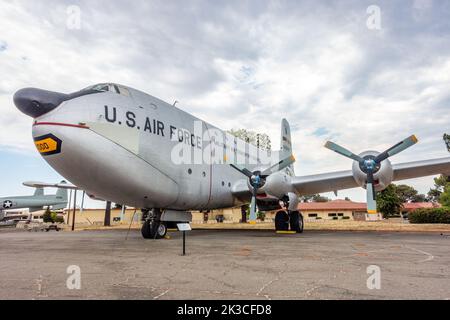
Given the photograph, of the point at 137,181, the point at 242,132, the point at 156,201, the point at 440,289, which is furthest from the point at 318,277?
the point at 242,132

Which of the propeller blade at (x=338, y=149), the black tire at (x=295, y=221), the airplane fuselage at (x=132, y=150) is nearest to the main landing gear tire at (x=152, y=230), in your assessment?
the airplane fuselage at (x=132, y=150)

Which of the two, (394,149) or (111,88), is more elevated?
(111,88)

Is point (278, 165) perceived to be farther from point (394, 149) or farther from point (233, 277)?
point (233, 277)

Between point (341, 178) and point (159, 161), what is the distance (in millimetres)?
9306

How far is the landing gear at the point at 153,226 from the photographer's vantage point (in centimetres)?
1425

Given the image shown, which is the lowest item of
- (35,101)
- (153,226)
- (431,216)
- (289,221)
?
(153,226)

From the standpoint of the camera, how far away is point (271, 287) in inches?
192

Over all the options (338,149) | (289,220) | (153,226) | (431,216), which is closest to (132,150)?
(153,226)

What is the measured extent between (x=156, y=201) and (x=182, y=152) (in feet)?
8.23

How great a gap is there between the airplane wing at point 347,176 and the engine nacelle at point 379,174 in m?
0.86

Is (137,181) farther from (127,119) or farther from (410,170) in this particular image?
(410,170)

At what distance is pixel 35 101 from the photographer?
9.84 m

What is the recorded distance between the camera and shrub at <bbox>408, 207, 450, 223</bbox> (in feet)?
120
